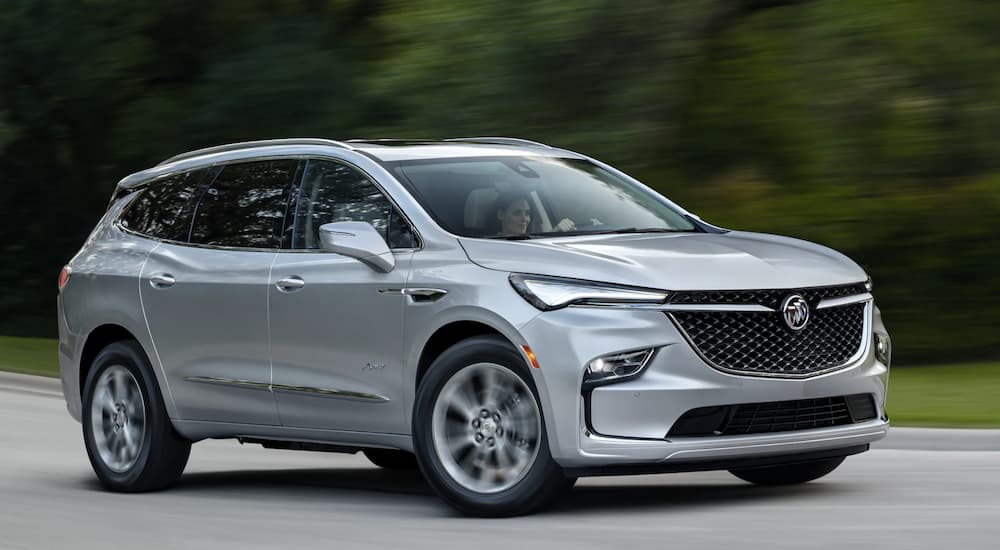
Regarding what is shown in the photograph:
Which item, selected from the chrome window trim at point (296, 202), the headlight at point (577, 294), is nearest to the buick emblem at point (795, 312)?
the headlight at point (577, 294)

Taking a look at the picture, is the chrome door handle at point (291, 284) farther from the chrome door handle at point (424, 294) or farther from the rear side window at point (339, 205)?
the chrome door handle at point (424, 294)

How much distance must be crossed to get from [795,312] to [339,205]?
2.44 meters

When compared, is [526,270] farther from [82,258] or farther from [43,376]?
[43,376]

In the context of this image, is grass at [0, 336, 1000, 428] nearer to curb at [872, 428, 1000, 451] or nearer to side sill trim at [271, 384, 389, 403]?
curb at [872, 428, 1000, 451]

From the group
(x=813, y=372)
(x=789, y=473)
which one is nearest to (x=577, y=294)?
(x=813, y=372)

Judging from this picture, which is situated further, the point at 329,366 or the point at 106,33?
the point at 106,33

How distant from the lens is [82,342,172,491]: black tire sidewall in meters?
9.49

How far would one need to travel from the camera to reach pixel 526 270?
7441 mm

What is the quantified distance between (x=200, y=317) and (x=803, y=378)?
3359 mm

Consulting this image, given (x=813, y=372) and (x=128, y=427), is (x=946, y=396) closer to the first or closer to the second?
(x=813, y=372)

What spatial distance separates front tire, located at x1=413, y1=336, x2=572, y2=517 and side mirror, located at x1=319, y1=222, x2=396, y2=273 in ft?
2.06

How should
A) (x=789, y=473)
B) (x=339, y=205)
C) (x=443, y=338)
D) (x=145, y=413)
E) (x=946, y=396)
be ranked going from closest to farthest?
(x=443, y=338), (x=339, y=205), (x=789, y=473), (x=145, y=413), (x=946, y=396)

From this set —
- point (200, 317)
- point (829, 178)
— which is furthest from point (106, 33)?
point (200, 317)

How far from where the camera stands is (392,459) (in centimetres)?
1013
